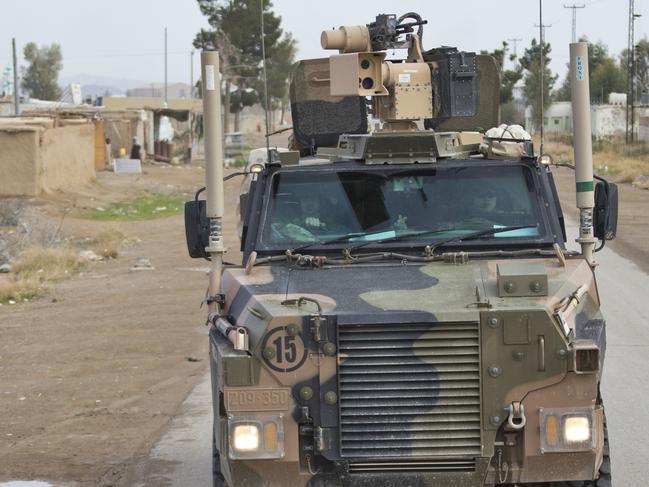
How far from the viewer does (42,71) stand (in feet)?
400

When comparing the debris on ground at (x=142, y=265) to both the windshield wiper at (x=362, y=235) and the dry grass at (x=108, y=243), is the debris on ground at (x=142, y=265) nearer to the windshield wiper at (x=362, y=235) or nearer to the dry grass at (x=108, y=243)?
the dry grass at (x=108, y=243)

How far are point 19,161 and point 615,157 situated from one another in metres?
30.5

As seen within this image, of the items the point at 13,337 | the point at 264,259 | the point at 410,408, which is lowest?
the point at 13,337

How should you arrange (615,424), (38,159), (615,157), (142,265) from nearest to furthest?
(615,424), (142,265), (38,159), (615,157)

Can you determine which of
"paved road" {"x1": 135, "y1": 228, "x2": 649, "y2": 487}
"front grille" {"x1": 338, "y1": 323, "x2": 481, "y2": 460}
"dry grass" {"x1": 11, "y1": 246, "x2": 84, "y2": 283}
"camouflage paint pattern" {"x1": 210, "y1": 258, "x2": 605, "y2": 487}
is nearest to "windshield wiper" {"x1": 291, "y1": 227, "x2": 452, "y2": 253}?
"camouflage paint pattern" {"x1": 210, "y1": 258, "x2": 605, "y2": 487}

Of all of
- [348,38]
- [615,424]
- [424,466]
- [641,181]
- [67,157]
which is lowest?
[615,424]

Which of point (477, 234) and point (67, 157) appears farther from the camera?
point (67, 157)

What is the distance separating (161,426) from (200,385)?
158cm

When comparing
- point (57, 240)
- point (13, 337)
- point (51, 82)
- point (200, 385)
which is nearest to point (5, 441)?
point (200, 385)

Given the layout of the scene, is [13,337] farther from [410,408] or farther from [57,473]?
[410,408]

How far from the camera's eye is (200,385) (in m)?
11.1

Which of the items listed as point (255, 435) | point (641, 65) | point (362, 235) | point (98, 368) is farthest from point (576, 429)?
point (641, 65)

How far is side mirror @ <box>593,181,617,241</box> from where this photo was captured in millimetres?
7023

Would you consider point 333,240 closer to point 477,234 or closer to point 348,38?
point 477,234
